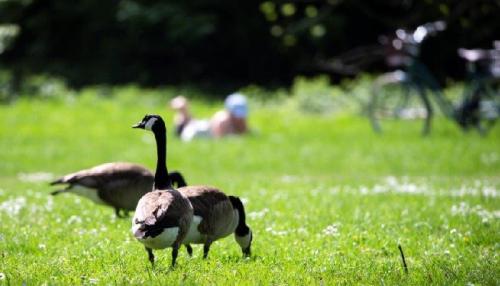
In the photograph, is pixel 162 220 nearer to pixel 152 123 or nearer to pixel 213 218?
pixel 213 218

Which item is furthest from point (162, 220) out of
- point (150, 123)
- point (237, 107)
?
point (237, 107)

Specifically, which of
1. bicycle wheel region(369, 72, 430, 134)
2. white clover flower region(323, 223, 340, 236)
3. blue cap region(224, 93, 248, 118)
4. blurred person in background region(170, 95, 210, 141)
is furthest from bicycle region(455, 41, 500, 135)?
white clover flower region(323, 223, 340, 236)

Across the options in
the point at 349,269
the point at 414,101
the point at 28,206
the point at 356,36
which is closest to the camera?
the point at 349,269

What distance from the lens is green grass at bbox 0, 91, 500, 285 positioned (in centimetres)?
685

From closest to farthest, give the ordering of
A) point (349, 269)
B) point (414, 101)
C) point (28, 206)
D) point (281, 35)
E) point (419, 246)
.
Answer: point (349, 269) → point (419, 246) → point (28, 206) → point (414, 101) → point (281, 35)

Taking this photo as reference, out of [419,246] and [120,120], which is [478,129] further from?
[419,246]

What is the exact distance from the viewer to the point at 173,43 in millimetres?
36750

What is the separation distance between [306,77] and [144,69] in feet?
24.6

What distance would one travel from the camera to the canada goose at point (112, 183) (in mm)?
9625

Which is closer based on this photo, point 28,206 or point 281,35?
point 28,206

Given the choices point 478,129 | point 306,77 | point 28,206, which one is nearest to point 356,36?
point 306,77

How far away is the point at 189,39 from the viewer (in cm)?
3497

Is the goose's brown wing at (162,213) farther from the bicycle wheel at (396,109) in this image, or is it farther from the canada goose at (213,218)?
the bicycle wheel at (396,109)

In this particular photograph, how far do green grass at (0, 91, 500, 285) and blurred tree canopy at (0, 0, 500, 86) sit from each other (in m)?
9.02
